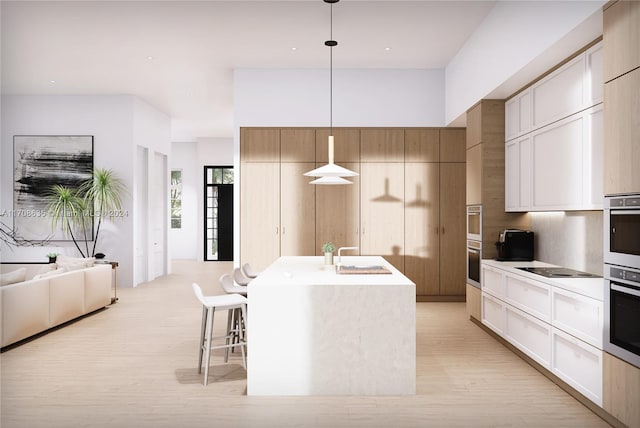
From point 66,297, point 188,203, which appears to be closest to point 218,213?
point 188,203

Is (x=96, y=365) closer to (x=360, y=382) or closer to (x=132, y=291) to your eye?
(x=360, y=382)

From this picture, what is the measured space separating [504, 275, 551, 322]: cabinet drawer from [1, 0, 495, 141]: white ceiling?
2.91 meters

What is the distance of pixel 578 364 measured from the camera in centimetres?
340

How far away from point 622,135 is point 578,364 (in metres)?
1.66

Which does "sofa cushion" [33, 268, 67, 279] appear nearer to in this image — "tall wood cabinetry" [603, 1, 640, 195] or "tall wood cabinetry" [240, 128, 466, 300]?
"tall wood cabinetry" [240, 128, 466, 300]

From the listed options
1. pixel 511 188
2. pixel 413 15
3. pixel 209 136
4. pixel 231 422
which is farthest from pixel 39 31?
pixel 209 136

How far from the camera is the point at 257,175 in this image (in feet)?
23.5

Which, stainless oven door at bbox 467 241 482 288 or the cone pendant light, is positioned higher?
the cone pendant light

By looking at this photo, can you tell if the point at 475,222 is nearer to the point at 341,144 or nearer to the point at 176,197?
the point at 341,144

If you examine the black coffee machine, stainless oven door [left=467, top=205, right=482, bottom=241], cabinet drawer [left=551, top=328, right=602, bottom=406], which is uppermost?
stainless oven door [left=467, top=205, right=482, bottom=241]

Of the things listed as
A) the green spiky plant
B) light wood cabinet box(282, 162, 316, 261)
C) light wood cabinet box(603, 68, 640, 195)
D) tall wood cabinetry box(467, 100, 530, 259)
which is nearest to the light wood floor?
tall wood cabinetry box(467, 100, 530, 259)

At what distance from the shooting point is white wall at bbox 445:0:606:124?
3.62 meters

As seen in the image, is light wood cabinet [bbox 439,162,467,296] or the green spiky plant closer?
light wood cabinet [bbox 439,162,467,296]

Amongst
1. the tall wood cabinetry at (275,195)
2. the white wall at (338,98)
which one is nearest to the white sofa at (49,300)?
the white wall at (338,98)
